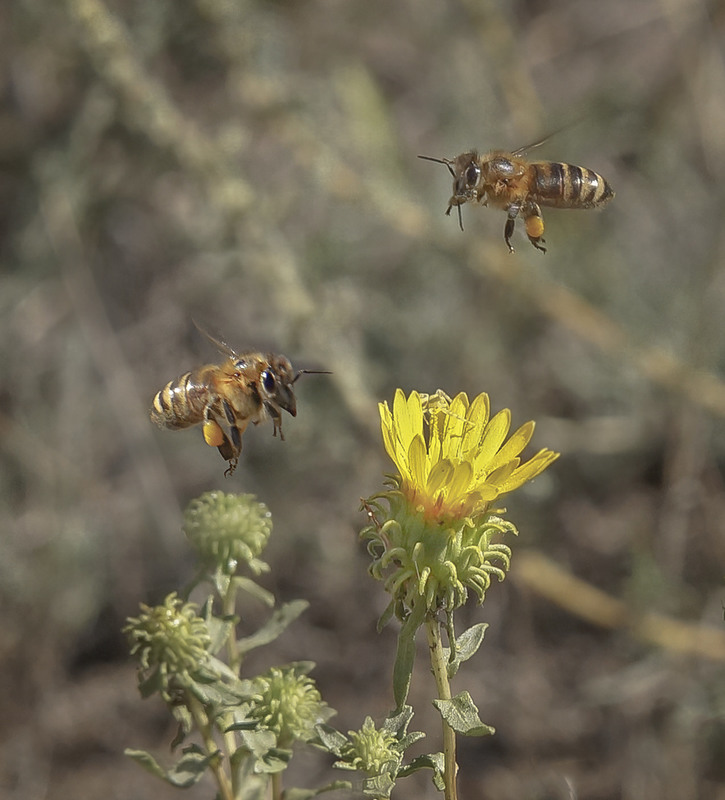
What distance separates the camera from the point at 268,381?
8.45 feet

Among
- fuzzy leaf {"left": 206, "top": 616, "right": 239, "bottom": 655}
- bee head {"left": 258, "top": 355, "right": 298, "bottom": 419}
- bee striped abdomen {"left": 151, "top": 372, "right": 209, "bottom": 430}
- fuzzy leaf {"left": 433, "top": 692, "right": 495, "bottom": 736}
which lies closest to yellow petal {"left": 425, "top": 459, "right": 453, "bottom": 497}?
fuzzy leaf {"left": 433, "top": 692, "right": 495, "bottom": 736}

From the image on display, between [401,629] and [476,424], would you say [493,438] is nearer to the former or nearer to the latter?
[476,424]

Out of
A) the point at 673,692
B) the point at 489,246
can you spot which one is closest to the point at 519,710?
the point at 673,692

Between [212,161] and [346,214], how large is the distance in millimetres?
1498

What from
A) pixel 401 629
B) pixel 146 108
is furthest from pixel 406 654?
pixel 146 108

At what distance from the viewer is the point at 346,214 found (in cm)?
538

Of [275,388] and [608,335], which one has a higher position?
[608,335]

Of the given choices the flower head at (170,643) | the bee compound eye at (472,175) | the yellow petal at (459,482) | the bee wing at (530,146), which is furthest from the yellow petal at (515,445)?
the bee wing at (530,146)

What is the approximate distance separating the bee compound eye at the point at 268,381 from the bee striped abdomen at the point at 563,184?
2.96 ft

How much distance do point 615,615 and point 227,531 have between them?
2323 mm

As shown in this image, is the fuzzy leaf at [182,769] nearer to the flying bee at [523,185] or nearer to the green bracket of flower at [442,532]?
the green bracket of flower at [442,532]

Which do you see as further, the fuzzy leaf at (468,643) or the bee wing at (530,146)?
the bee wing at (530,146)

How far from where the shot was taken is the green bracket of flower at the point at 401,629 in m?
1.94

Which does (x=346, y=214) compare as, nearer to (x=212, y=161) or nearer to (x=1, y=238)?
(x=212, y=161)
